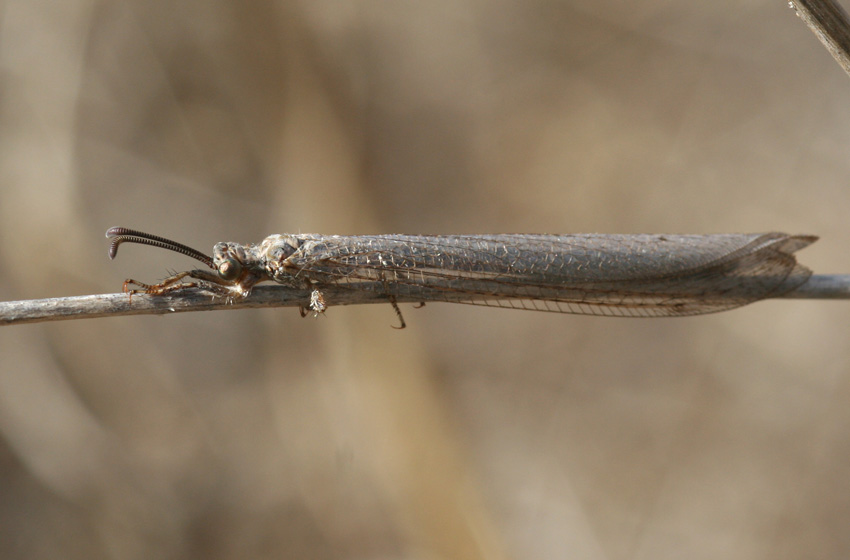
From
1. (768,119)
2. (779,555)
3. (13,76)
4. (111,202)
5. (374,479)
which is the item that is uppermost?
(13,76)

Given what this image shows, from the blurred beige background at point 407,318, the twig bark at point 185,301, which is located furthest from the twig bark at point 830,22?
the blurred beige background at point 407,318

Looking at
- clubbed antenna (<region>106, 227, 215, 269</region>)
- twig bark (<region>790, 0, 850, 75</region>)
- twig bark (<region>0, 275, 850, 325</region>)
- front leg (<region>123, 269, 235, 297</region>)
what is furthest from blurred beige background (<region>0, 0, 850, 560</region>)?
twig bark (<region>790, 0, 850, 75</region>)

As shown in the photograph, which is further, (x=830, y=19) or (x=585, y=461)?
(x=585, y=461)

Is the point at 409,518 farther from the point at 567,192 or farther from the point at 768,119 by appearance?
the point at 768,119

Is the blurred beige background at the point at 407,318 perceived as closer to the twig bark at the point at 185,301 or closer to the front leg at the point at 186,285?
the twig bark at the point at 185,301

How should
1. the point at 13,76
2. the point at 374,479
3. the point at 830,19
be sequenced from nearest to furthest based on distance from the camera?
the point at 830,19
the point at 13,76
the point at 374,479

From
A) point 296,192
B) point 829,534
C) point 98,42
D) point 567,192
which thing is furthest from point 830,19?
point 98,42
